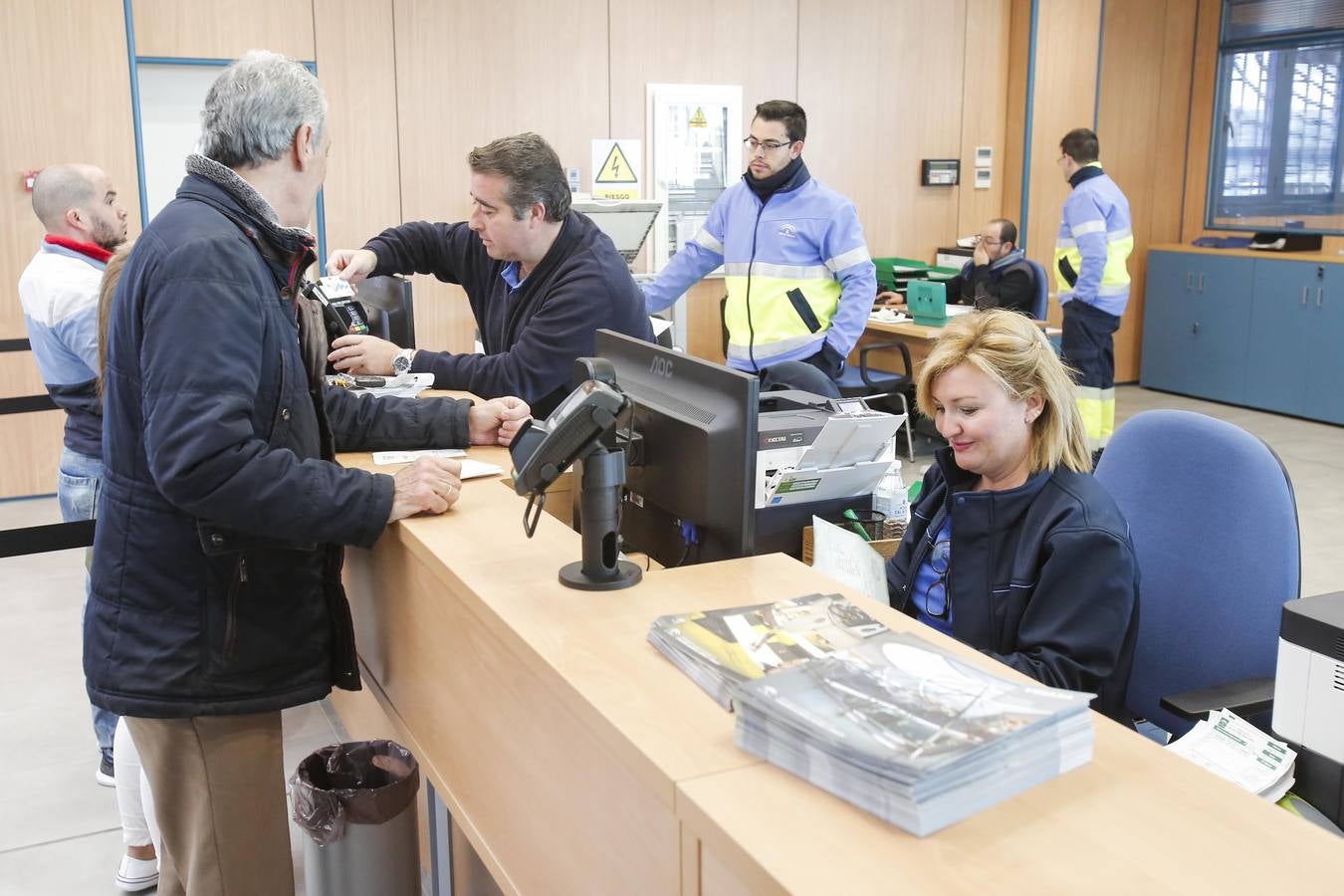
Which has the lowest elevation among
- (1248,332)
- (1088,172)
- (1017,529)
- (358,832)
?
(358,832)

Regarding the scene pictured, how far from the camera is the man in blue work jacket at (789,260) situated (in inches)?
181

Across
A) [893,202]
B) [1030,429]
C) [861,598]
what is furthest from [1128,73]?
[861,598]

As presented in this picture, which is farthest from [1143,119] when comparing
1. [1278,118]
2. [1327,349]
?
[1327,349]

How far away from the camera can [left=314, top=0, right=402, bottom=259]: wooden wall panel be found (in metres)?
6.14

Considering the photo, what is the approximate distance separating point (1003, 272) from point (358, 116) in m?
3.60

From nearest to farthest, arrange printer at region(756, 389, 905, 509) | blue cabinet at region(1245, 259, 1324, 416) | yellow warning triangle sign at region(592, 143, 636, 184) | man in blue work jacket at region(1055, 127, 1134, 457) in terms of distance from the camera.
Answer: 1. printer at region(756, 389, 905, 509)
2. man in blue work jacket at region(1055, 127, 1134, 457)
3. yellow warning triangle sign at region(592, 143, 636, 184)
4. blue cabinet at region(1245, 259, 1324, 416)

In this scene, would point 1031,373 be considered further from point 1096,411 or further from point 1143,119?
point 1143,119

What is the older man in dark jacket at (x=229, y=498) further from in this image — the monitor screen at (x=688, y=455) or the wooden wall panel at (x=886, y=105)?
the wooden wall panel at (x=886, y=105)

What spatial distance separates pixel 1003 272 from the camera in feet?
21.3

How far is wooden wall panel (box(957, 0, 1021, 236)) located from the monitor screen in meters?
6.78

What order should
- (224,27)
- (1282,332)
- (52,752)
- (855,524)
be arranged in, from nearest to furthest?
(855,524) → (52,752) → (224,27) → (1282,332)

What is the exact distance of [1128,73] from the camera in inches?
343

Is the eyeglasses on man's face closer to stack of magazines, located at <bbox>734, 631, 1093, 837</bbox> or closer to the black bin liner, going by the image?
the black bin liner

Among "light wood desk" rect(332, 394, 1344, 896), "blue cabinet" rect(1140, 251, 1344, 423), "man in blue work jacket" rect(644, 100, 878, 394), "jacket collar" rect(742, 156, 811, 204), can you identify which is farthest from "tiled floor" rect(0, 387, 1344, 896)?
"jacket collar" rect(742, 156, 811, 204)
